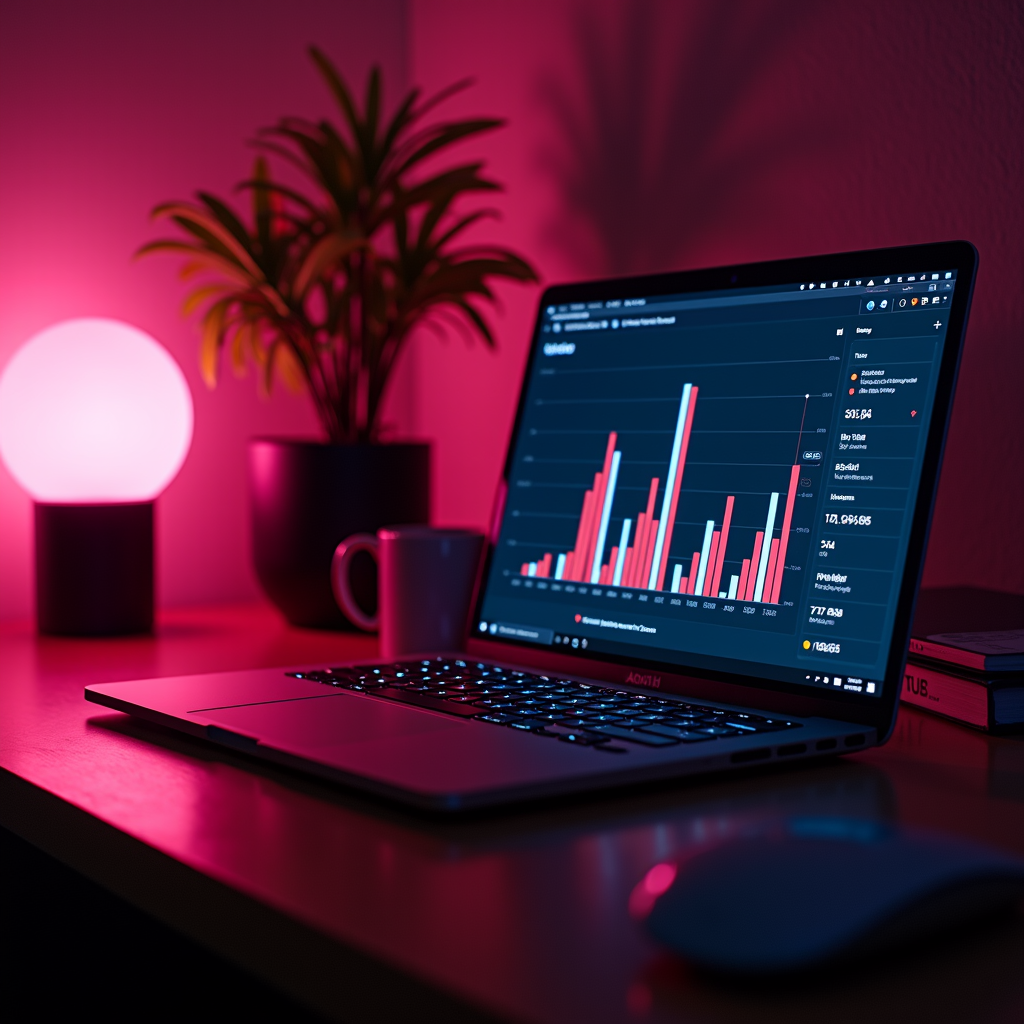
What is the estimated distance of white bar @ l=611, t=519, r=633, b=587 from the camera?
89 cm

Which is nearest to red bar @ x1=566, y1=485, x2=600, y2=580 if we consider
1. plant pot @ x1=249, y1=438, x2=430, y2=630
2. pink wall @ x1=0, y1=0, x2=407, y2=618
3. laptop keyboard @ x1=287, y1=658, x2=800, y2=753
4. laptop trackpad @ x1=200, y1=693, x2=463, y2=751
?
laptop keyboard @ x1=287, y1=658, x2=800, y2=753

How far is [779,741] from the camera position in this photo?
0.65 metres

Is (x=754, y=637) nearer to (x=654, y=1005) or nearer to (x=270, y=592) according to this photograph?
(x=654, y=1005)

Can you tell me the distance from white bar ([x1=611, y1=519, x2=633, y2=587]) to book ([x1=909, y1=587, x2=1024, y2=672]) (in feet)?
0.70

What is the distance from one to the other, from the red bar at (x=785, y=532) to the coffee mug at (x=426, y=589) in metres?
0.35

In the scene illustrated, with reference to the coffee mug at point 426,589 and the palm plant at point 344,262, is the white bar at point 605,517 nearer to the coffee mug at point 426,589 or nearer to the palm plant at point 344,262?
the coffee mug at point 426,589

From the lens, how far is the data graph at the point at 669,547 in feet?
2.61

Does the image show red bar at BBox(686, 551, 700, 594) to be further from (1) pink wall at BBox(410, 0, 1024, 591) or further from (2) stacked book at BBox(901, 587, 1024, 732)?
(1) pink wall at BBox(410, 0, 1024, 591)

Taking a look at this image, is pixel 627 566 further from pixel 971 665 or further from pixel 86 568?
pixel 86 568

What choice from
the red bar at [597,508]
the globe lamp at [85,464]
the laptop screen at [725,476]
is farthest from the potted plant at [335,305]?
the red bar at [597,508]

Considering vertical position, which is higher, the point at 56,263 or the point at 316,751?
the point at 56,263

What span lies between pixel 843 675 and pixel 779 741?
0.31ft

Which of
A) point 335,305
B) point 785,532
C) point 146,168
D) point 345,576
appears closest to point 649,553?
point 785,532

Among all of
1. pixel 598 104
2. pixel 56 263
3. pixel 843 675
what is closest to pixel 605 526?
pixel 843 675
